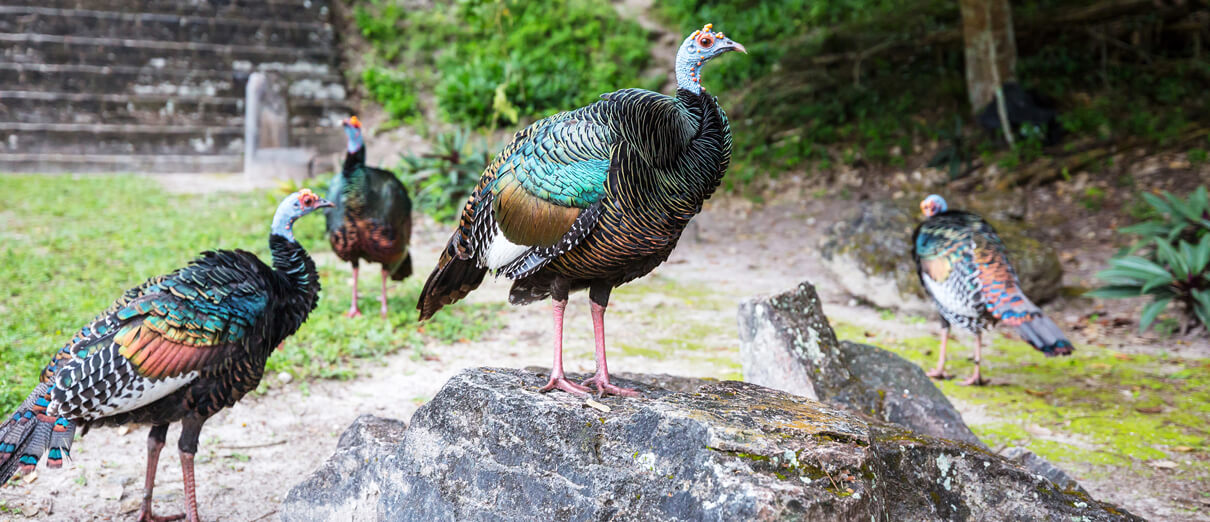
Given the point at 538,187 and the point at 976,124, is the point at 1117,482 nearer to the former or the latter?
the point at 538,187

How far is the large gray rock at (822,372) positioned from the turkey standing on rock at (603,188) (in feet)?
4.36

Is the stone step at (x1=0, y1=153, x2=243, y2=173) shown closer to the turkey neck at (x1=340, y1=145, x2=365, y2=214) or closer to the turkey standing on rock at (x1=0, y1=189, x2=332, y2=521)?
the turkey neck at (x1=340, y1=145, x2=365, y2=214)

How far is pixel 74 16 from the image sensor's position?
51.8 feet

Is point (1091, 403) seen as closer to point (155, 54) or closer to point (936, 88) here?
point (936, 88)

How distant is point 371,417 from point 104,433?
2235mm

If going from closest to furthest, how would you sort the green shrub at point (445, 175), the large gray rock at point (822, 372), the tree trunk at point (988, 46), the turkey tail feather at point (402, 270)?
1. the large gray rock at point (822, 372)
2. the turkey tail feather at point (402, 270)
3. the tree trunk at point (988, 46)
4. the green shrub at point (445, 175)

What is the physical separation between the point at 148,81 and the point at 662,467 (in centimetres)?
1535

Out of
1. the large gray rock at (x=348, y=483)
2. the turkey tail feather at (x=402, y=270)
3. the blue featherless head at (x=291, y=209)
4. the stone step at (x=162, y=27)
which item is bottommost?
the turkey tail feather at (x=402, y=270)

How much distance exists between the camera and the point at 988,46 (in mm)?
11438

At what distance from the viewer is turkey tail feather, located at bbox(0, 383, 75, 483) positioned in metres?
3.67

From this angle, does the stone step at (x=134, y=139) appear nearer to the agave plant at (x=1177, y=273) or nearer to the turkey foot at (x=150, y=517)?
the turkey foot at (x=150, y=517)

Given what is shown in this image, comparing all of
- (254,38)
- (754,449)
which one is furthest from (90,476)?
(254,38)

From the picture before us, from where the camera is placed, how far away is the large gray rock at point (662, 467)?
106 inches

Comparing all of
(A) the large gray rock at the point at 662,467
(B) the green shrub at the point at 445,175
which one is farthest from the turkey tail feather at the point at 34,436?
(B) the green shrub at the point at 445,175
